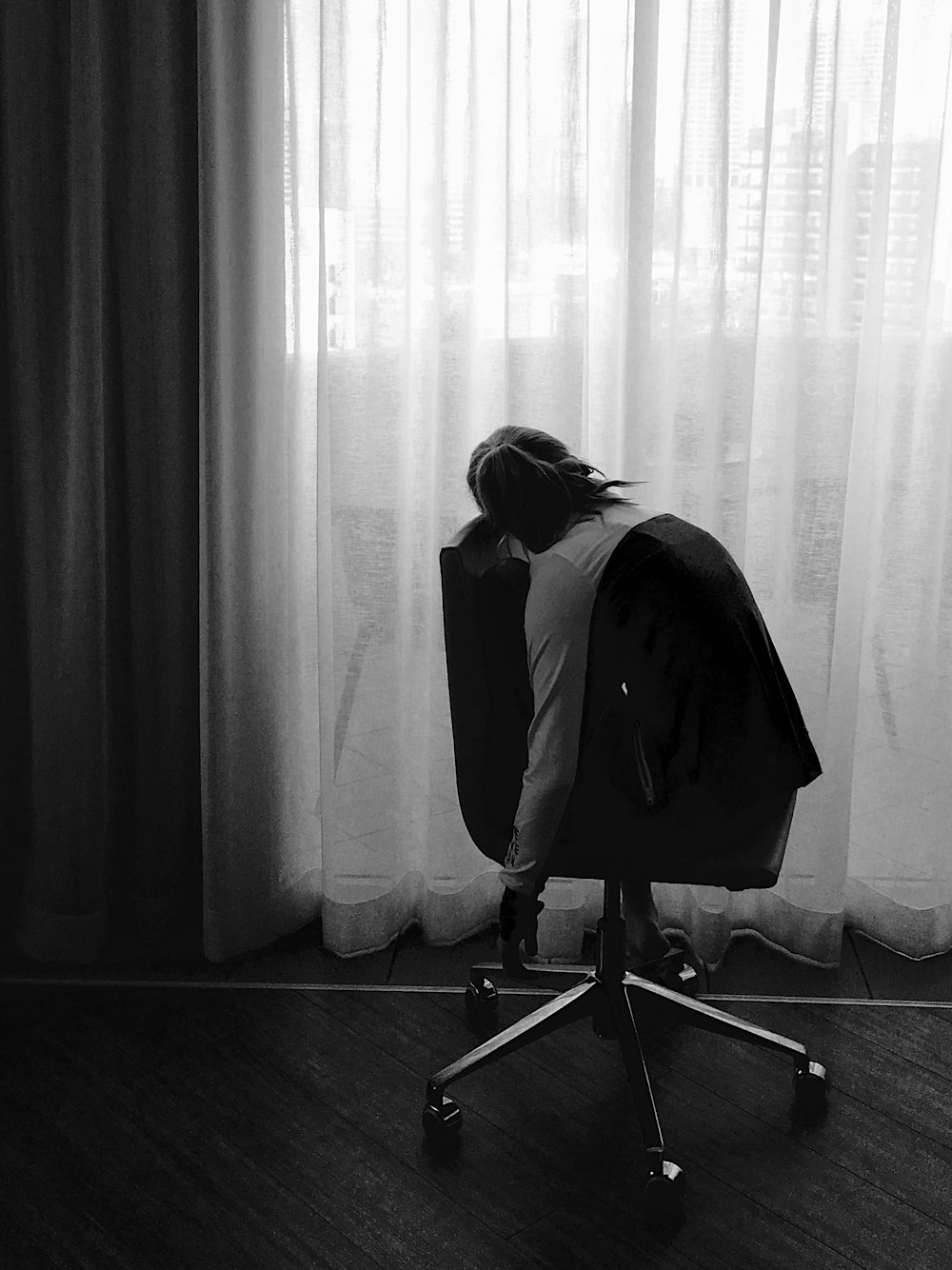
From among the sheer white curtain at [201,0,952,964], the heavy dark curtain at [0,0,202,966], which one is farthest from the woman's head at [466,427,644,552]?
the heavy dark curtain at [0,0,202,966]

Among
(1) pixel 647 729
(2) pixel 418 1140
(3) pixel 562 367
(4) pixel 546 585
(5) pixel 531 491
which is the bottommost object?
(2) pixel 418 1140

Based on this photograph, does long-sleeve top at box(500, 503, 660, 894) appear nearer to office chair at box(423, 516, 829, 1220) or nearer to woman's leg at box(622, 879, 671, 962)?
office chair at box(423, 516, 829, 1220)

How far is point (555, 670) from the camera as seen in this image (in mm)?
1757

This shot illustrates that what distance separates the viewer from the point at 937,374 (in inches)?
94.0

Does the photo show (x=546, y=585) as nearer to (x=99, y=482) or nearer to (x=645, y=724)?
(x=645, y=724)

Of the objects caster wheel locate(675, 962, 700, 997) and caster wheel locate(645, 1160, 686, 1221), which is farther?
caster wheel locate(675, 962, 700, 997)

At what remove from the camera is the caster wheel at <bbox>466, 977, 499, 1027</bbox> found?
236 cm

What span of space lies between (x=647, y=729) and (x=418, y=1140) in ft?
2.52

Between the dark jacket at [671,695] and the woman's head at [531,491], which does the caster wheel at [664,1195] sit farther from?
the woman's head at [531,491]

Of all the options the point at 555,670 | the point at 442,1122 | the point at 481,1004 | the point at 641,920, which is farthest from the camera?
the point at 481,1004

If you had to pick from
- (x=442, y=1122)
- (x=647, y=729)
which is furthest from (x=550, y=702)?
(x=442, y=1122)

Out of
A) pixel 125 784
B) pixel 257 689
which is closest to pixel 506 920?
pixel 257 689

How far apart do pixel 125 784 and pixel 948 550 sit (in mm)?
1664

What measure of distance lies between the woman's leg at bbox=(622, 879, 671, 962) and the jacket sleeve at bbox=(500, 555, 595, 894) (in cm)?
42
